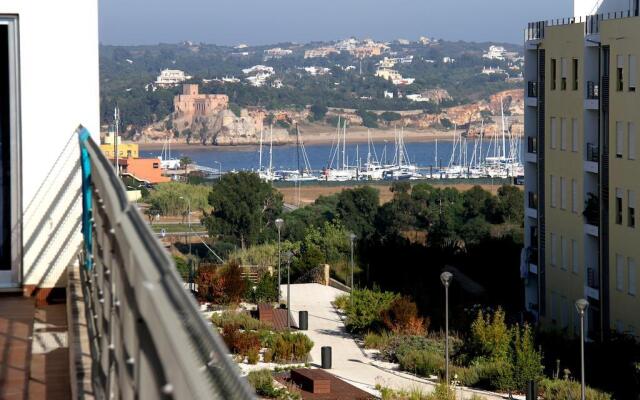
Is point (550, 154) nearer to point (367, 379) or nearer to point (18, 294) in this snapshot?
point (367, 379)

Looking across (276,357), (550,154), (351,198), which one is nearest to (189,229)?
(351,198)

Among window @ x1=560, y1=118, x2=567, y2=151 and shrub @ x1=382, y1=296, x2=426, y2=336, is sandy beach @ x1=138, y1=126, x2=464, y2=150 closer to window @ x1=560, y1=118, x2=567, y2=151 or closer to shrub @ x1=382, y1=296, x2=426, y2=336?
window @ x1=560, y1=118, x2=567, y2=151

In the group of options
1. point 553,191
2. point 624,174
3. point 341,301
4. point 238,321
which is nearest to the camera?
point 238,321

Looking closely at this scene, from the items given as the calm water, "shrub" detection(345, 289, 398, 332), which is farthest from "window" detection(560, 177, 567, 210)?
the calm water

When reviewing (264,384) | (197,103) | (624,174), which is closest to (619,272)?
(624,174)

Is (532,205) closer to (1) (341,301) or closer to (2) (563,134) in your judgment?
(2) (563,134)

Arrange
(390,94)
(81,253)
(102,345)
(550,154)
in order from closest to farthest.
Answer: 1. (102,345)
2. (81,253)
3. (550,154)
4. (390,94)
